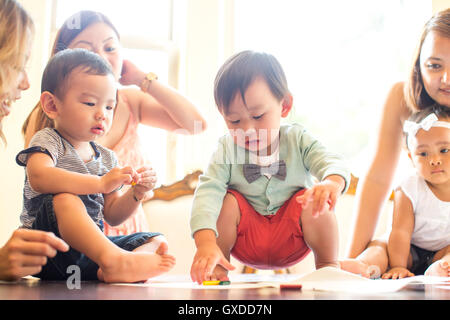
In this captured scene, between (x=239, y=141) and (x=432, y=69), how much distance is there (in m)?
0.42

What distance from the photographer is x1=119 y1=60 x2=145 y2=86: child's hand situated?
1054 millimetres

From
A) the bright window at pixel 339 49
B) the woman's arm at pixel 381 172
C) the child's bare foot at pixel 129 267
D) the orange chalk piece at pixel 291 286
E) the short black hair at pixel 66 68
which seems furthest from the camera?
the bright window at pixel 339 49

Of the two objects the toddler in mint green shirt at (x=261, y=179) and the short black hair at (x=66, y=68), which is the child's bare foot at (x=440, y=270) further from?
the short black hair at (x=66, y=68)

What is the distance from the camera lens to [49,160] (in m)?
0.70

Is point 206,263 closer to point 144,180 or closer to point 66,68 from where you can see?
point 144,180

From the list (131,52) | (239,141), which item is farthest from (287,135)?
(131,52)

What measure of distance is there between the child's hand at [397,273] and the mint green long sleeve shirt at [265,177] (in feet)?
0.72

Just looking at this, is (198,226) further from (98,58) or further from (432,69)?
(432,69)

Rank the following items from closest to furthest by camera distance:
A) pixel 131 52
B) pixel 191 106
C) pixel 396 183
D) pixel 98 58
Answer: pixel 98 58
pixel 396 183
pixel 191 106
pixel 131 52

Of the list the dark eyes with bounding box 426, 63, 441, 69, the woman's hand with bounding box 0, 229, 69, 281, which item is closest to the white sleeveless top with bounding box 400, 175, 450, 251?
the dark eyes with bounding box 426, 63, 441, 69

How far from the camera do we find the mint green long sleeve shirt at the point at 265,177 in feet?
2.57

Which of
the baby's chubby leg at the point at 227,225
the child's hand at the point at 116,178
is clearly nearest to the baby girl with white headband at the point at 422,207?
the baby's chubby leg at the point at 227,225

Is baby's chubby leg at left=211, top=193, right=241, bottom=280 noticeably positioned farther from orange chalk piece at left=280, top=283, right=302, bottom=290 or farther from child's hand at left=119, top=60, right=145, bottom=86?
child's hand at left=119, top=60, right=145, bottom=86

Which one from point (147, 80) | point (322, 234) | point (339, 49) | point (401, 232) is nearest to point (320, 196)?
point (322, 234)
